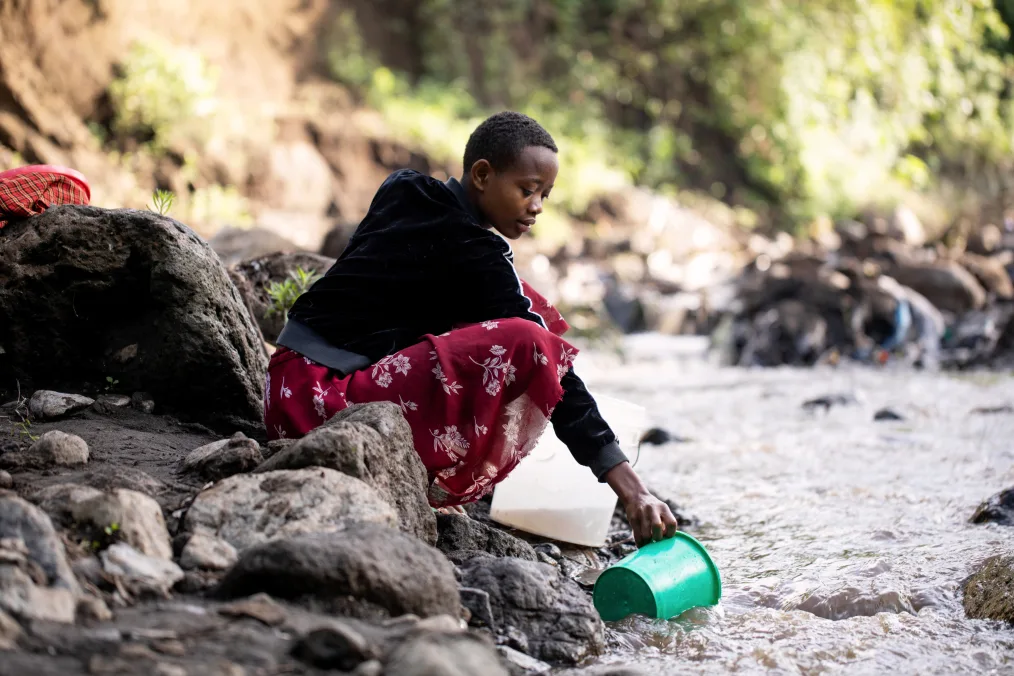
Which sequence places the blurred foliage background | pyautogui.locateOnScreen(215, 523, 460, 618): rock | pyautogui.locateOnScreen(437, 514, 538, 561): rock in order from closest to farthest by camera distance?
pyautogui.locateOnScreen(215, 523, 460, 618): rock
pyautogui.locateOnScreen(437, 514, 538, 561): rock
the blurred foliage background

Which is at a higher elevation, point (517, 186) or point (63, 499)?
point (517, 186)

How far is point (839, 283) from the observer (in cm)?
839

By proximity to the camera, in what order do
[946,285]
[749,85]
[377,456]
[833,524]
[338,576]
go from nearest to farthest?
1. [338,576]
2. [377,456]
3. [833,524]
4. [946,285]
5. [749,85]

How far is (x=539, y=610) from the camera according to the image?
6.47 feet

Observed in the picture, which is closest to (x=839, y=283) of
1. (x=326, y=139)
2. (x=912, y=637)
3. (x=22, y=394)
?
(x=326, y=139)

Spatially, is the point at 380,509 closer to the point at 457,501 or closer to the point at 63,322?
the point at 457,501

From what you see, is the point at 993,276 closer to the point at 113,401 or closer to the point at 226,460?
the point at 113,401

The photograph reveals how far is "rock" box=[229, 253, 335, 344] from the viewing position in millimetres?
3383

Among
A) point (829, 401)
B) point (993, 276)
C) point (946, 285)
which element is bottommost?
point (829, 401)

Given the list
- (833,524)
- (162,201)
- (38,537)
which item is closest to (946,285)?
(833,524)

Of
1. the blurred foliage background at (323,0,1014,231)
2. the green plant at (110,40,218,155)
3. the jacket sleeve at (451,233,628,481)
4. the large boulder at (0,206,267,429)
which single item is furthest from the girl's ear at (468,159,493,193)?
the blurred foliage background at (323,0,1014,231)

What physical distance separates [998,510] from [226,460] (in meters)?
2.36

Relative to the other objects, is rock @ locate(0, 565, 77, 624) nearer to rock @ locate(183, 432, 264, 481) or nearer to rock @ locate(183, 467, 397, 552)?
rock @ locate(183, 467, 397, 552)

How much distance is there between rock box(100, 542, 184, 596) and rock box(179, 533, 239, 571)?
28mm
